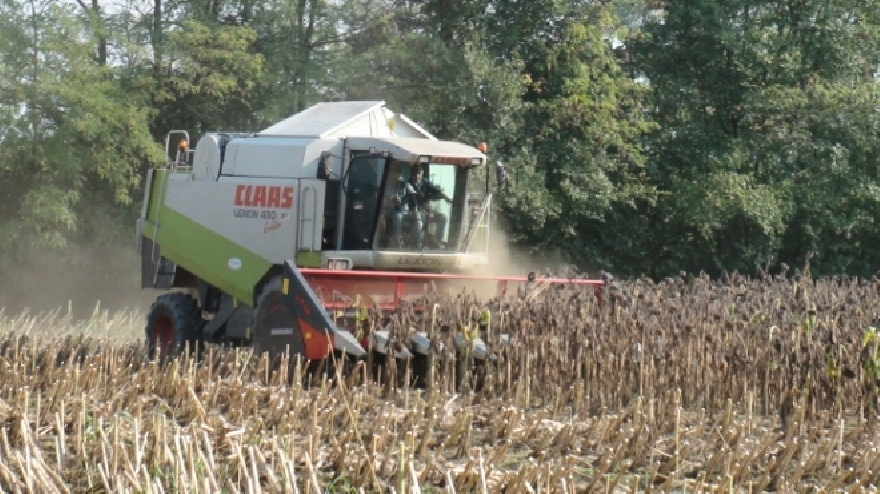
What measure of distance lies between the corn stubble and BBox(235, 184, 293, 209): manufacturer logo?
1.78m

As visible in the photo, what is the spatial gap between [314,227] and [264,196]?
58cm

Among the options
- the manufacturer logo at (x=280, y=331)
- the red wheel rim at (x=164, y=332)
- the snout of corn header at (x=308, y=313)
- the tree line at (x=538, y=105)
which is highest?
the tree line at (x=538, y=105)

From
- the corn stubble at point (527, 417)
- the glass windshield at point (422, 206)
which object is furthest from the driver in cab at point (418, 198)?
the corn stubble at point (527, 417)


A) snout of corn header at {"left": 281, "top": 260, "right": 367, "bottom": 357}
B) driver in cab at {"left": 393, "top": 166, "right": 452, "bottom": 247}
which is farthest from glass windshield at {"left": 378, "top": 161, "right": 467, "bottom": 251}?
snout of corn header at {"left": 281, "top": 260, "right": 367, "bottom": 357}

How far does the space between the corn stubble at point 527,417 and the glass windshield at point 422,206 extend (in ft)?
4.86

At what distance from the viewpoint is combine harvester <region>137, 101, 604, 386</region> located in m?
9.75

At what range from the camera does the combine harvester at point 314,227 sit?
9750 millimetres

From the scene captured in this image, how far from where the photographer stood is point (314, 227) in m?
10.3

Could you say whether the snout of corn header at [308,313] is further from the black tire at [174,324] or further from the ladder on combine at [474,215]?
the ladder on combine at [474,215]

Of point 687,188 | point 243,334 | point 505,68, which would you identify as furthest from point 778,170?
point 243,334

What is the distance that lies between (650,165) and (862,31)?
426cm

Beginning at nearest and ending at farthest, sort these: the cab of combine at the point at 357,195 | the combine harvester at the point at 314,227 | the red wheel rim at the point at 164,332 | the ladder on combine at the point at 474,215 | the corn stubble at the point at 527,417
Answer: the corn stubble at the point at 527,417, the combine harvester at the point at 314,227, the cab of combine at the point at 357,195, the ladder on combine at the point at 474,215, the red wheel rim at the point at 164,332

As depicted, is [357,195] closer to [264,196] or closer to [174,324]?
[264,196]

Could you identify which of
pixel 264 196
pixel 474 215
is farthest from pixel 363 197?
pixel 474 215
